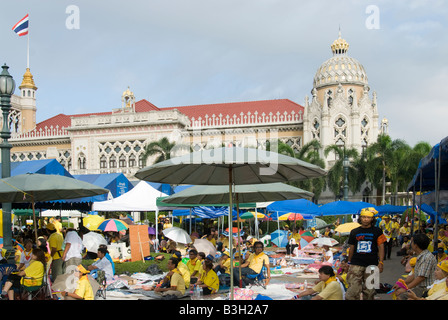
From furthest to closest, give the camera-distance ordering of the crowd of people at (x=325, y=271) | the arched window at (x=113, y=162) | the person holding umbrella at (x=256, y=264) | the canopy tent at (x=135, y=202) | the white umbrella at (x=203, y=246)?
the arched window at (x=113, y=162) < the canopy tent at (x=135, y=202) < the white umbrella at (x=203, y=246) < the person holding umbrella at (x=256, y=264) < the crowd of people at (x=325, y=271)

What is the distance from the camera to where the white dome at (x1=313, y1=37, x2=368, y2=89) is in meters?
49.9

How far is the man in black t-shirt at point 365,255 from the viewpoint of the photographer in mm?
6504

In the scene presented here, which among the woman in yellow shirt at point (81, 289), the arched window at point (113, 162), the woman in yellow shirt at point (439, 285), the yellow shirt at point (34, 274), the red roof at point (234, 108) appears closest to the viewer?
the woman in yellow shirt at point (439, 285)

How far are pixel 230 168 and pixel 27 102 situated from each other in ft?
214

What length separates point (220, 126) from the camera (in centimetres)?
5238

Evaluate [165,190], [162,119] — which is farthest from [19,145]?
[165,190]

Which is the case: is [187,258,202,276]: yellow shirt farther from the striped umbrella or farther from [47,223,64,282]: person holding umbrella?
the striped umbrella

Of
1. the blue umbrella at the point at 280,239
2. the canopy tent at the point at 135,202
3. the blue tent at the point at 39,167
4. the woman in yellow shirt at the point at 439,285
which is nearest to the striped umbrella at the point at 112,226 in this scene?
the canopy tent at the point at 135,202

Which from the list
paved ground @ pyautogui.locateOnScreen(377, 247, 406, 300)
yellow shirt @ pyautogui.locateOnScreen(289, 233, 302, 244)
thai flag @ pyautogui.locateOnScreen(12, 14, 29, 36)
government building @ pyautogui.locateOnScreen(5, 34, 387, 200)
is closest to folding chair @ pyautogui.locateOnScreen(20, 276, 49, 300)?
paved ground @ pyautogui.locateOnScreen(377, 247, 406, 300)

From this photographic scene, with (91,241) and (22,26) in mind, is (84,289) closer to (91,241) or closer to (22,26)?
(91,241)

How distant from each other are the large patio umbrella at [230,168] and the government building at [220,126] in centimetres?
3909

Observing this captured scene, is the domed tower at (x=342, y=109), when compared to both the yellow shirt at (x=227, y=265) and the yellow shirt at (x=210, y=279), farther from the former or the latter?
the yellow shirt at (x=210, y=279)
